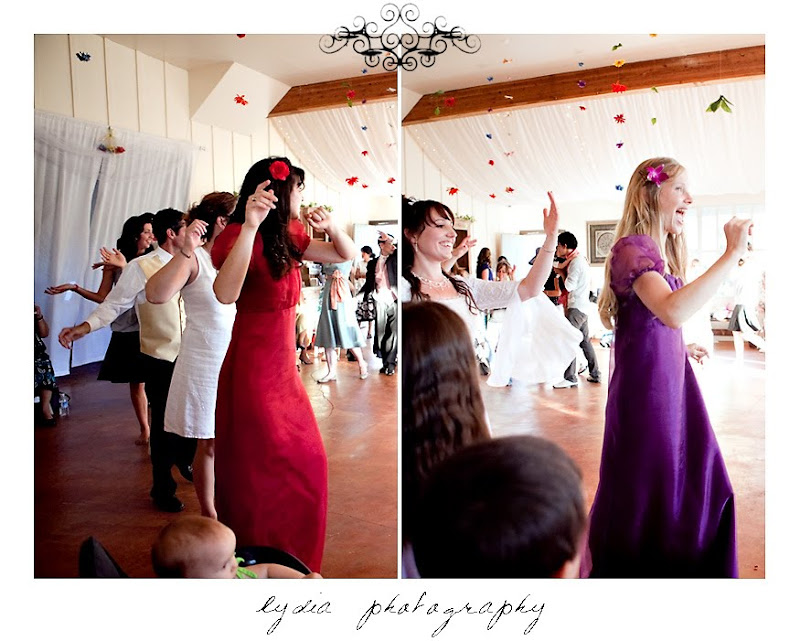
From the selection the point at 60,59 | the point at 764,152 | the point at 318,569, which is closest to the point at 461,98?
the point at 764,152

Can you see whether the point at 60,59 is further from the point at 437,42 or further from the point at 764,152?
the point at 764,152

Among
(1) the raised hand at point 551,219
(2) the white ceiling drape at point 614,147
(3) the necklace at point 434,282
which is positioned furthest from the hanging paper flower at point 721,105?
(3) the necklace at point 434,282

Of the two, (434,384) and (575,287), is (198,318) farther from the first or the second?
(575,287)

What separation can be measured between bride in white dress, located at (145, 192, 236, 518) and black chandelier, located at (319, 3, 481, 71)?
0.68 m

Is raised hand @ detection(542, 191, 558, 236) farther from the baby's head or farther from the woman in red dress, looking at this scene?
the baby's head

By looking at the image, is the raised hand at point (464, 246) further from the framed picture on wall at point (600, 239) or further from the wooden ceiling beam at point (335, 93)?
the wooden ceiling beam at point (335, 93)

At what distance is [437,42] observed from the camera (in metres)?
3.11

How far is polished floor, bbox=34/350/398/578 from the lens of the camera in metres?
3.12

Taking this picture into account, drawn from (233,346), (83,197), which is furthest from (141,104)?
(233,346)

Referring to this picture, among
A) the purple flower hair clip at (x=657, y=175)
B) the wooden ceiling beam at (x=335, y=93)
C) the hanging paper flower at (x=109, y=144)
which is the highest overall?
the wooden ceiling beam at (x=335, y=93)

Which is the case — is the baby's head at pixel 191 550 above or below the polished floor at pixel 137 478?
below

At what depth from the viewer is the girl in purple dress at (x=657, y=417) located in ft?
10.1

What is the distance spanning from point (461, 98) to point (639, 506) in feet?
4.79

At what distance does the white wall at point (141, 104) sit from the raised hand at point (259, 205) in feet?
0.23
